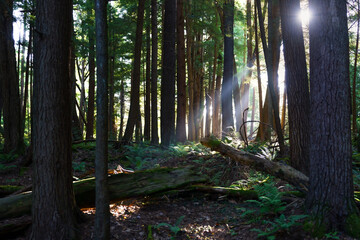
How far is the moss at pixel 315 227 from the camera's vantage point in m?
3.76

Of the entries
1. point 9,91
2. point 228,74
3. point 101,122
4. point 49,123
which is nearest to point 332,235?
point 101,122

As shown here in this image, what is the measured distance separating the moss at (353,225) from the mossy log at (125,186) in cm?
327

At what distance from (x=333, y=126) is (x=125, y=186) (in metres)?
3.85

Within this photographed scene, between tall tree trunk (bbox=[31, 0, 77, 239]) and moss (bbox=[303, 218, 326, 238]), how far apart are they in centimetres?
339

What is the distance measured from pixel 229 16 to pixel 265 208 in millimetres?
13457

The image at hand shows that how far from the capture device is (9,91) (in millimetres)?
11469

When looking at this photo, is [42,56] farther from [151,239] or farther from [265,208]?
[265,208]

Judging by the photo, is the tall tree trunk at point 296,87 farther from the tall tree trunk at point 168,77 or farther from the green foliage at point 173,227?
the tall tree trunk at point 168,77

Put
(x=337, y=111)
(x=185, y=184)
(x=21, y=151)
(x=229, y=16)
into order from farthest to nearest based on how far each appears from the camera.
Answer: (x=229, y=16), (x=21, y=151), (x=185, y=184), (x=337, y=111)

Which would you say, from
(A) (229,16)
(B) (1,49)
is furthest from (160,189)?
(A) (229,16)

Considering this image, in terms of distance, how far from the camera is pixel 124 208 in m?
5.65

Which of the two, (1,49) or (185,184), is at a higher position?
(1,49)

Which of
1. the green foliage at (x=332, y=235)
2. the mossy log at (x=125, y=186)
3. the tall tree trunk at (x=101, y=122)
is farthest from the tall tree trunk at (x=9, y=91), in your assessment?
the green foliage at (x=332, y=235)

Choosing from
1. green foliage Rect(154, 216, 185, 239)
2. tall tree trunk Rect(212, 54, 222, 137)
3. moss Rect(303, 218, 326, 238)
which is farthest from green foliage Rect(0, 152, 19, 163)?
tall tree trunk Rect(212, 54, 222, 137)
